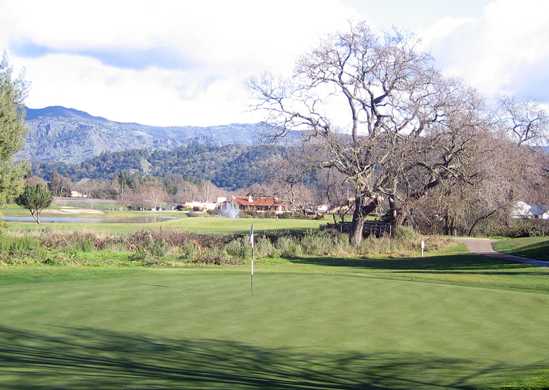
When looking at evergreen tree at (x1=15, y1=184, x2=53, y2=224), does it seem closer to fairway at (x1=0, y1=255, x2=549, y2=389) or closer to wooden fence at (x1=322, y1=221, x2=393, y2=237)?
wooden fence at (x1=322, y1=221, x2=393, y2=237)

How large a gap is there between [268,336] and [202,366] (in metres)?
1.98

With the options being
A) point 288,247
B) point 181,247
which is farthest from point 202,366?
point 288,247

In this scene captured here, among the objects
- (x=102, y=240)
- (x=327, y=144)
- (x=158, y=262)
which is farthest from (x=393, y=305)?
(x=327, y=144)

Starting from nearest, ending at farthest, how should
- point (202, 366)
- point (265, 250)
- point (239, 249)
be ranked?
point (202, 366)
point (239, 249)
point (265, 250)

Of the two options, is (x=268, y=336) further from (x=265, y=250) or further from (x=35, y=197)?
(x=35, y=197)

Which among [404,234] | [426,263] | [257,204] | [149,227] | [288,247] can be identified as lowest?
[426,263]

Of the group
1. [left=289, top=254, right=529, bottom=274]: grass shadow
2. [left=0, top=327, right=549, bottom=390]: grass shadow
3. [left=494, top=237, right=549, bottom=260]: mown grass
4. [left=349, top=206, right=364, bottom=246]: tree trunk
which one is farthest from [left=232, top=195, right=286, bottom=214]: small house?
[left=0, top=327, right=549, bottom=390]: grass shadow

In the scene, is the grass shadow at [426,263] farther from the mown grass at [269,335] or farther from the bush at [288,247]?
the mown grass at [269,335]

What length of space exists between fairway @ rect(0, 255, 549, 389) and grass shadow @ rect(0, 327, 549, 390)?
0.07 feet

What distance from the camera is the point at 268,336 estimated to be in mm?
10281

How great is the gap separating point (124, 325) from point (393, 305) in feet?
18.4

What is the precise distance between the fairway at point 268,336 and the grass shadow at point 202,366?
2 centimetres

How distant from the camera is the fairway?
7984 millimetres

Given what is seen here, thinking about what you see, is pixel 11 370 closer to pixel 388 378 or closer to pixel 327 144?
pixel 388 378
